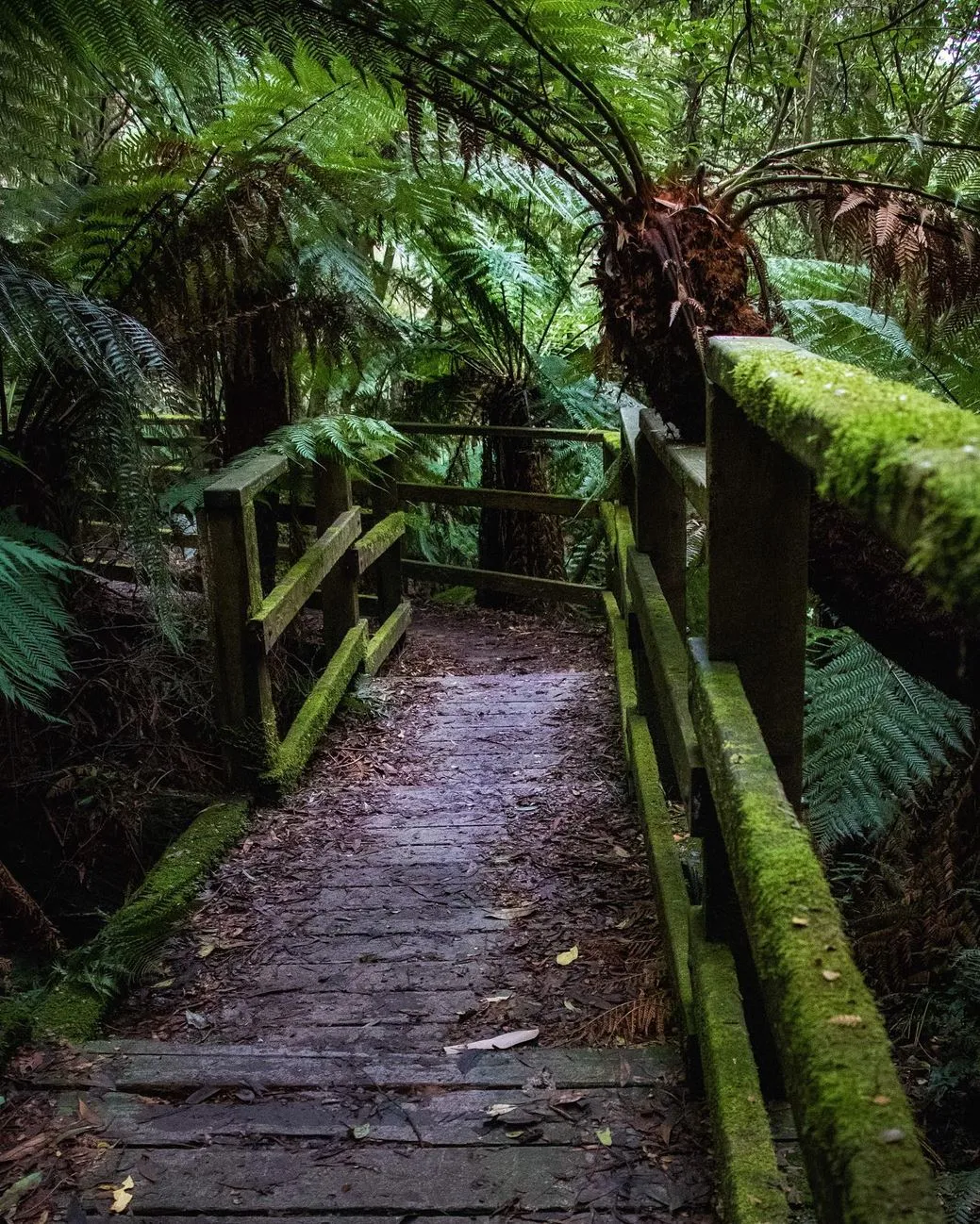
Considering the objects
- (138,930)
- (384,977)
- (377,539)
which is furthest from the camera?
(377,539)

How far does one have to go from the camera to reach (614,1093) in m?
1.94

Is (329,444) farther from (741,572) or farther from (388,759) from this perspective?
(741,572)

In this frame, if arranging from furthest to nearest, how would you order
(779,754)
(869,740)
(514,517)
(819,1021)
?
(514,517) → (869,740) → (779,754) → (819,1021)

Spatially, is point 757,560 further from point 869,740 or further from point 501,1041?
point 869,740

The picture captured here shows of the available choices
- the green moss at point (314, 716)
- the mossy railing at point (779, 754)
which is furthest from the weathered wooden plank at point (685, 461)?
the green moss at point (314, 716)

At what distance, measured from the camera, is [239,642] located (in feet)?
11.3

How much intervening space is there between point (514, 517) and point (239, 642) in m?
3.72

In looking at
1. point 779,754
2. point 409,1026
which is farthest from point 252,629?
point 779,754

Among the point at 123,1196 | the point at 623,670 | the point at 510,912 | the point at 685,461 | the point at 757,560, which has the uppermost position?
the point at 685,461

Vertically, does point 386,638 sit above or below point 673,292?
below

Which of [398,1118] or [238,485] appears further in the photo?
[238,485]

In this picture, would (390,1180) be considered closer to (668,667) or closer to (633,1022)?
(633,1022)

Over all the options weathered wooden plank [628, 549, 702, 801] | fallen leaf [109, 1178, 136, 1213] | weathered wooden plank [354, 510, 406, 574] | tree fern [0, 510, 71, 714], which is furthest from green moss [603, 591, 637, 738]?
fallen leaf [109, 1178, 136, 1213]

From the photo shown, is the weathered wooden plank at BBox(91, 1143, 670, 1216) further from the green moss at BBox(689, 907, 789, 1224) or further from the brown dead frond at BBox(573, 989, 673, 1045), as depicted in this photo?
the brown dead frond at BBox(573, 989, 673, 1045)
